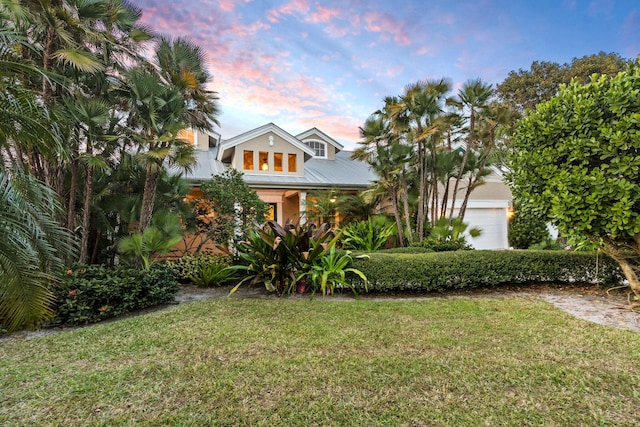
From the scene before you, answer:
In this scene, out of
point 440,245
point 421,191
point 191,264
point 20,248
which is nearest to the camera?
point 20,248

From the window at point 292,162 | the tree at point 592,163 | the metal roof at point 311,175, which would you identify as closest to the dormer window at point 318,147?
the metal roof at point 311,175

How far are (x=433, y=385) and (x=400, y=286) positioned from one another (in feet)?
12.2

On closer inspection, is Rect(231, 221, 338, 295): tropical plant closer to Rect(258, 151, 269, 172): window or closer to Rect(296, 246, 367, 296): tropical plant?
Rect(296, 246, 367, 296): tropical plant

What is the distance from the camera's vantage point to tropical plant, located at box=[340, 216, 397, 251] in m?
10.1

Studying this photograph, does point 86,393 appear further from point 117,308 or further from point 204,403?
point 117,308

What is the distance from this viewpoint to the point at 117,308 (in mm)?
4977

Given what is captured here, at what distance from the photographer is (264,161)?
12.2m

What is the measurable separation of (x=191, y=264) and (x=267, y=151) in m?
6.08

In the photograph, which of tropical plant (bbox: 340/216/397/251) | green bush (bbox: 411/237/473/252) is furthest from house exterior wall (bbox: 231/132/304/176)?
green bush (bbox: 411/237/473/252)

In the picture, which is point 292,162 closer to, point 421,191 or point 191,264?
point 421,191

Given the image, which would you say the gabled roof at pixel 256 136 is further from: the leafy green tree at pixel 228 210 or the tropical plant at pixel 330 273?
the tropical plant at pixel 330 273

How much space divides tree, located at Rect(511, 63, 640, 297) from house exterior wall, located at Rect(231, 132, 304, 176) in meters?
8.59

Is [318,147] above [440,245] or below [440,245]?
above

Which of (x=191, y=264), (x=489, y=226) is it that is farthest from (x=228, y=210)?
(x=489, y=226)
